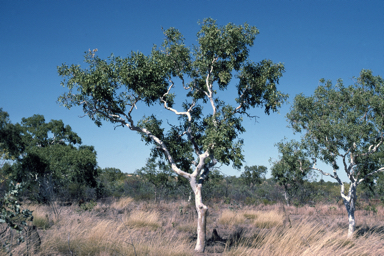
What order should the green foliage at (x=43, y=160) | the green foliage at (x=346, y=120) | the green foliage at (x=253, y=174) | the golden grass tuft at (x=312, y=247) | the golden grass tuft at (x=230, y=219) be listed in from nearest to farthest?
1. the golden grass tuft at (x=312, y=247)
2. the green foliage at (x=346, y=120)
3. the golden grass tuft at (x=230, y=219)
4. the green foliage at (x=43, y=160)
5. the green foliage at (x=253, y=174)

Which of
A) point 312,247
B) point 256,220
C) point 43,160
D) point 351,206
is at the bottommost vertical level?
point 256,220

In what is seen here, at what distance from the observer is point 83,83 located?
862cm

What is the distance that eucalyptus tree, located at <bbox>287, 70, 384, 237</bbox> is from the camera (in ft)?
41.5

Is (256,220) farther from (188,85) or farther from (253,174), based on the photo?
(253,174)

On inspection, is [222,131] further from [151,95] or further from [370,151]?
[370,151]

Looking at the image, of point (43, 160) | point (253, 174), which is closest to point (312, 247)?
point (43, 160)

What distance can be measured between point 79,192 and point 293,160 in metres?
20.7

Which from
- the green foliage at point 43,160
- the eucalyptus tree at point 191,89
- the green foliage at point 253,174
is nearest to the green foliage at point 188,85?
the eucalyptus tree at point 191,89

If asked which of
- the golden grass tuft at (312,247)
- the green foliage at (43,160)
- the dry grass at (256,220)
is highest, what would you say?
the green foliage at (43,160)

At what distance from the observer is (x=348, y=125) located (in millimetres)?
12281

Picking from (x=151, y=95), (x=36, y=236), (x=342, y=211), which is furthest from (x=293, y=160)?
(x=342, y=211)

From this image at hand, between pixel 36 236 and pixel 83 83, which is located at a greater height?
pixel 83 83

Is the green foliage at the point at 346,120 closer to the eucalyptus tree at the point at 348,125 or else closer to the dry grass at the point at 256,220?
the eucalyptus tree at the point at 348,125

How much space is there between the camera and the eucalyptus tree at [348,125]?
41.5 ft
